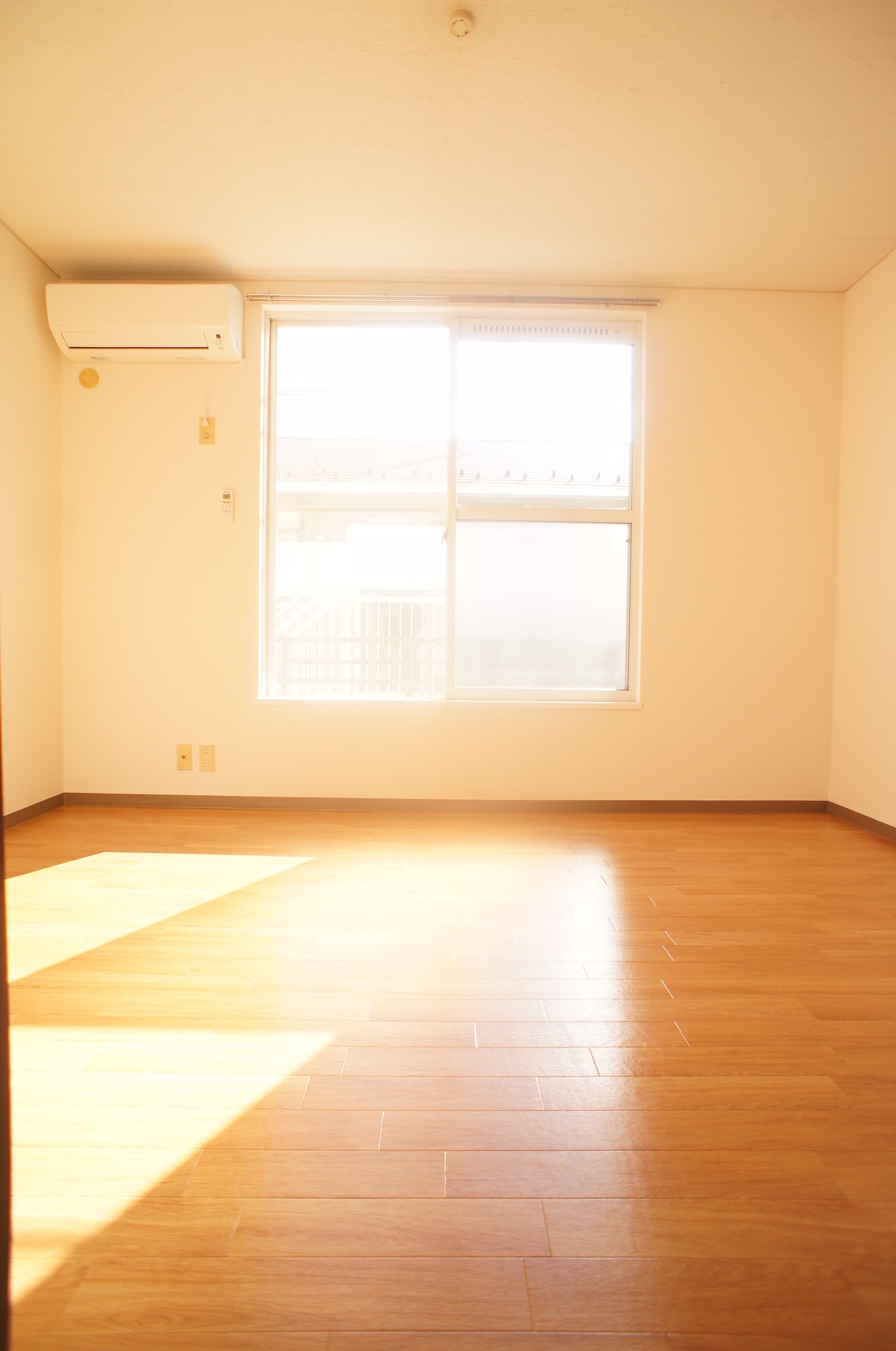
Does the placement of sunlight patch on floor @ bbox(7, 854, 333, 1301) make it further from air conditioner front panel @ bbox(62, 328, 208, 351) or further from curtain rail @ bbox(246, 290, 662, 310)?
curtain rail @ bbox(246, 290, 662, 310)

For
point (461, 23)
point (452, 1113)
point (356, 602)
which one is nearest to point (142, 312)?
point (356, 602)

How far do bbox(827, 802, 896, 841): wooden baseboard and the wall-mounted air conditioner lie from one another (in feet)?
13.1

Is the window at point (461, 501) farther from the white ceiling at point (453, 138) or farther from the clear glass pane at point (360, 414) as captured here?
the white ceiling at point (453, 138)

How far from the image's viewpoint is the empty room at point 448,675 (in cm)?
122

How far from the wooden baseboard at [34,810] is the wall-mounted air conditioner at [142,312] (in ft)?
7.67

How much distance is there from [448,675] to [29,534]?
2212 mm

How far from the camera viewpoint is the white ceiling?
226 cm

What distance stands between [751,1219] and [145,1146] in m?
1.09

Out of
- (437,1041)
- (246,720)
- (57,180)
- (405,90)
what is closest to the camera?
(437,1041)

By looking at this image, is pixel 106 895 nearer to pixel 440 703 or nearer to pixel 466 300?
pixel 440 703

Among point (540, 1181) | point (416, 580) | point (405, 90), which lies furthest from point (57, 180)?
point (540, 1181)

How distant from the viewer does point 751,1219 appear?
123cm

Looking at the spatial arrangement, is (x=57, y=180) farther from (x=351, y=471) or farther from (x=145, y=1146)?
(x=145, y=1146)

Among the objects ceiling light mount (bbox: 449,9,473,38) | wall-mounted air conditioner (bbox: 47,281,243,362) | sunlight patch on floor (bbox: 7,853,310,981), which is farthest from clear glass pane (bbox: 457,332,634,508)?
sunlight patch on floor (bbox: 7,853,310,981)
